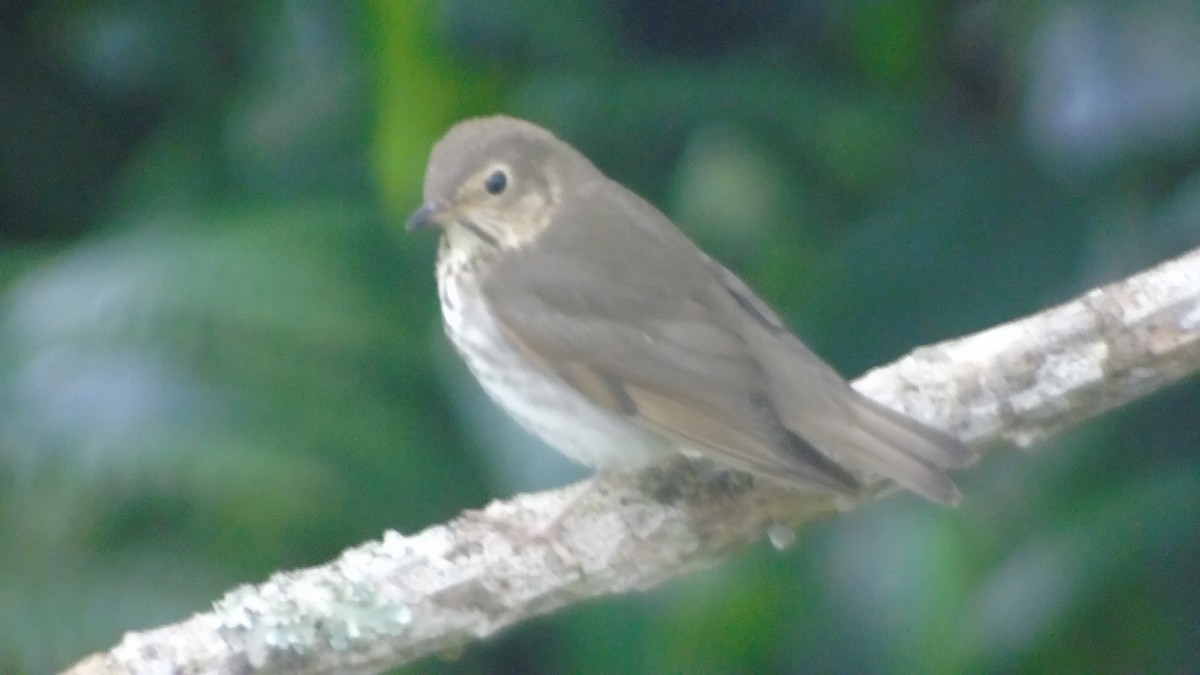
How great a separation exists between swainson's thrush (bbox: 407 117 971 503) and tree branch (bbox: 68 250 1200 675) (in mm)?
131

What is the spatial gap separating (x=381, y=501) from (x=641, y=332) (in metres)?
0.67

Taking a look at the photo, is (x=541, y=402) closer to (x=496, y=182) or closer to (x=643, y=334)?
(x=643, y=334)

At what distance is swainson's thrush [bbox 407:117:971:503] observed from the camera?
9.94 ft

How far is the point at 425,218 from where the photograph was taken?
3.41m

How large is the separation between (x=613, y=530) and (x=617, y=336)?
1.28 ft

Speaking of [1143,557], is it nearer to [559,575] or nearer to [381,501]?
[559,575]

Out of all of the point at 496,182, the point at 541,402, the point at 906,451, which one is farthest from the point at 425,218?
the point at 906,451

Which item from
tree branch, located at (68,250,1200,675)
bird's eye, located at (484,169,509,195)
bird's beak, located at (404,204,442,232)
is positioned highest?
bird's eye, located at (484,169,509,195)

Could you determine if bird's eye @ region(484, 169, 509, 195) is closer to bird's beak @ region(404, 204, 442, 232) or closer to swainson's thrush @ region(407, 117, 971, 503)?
swainson's thrush @ region(407, 117, 971, 503)

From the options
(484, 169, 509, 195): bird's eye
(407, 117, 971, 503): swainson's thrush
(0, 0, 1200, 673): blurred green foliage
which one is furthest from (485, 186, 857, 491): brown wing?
(0, 0, 1200, 673): blurred green foliage

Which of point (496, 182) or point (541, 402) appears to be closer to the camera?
point (541, 402)

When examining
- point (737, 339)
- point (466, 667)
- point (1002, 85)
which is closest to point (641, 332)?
point (737, 339)

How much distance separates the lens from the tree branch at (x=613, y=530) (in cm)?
276

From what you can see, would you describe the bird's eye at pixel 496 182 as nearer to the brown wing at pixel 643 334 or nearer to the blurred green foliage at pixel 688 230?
the brown wing at pixel 643 334
